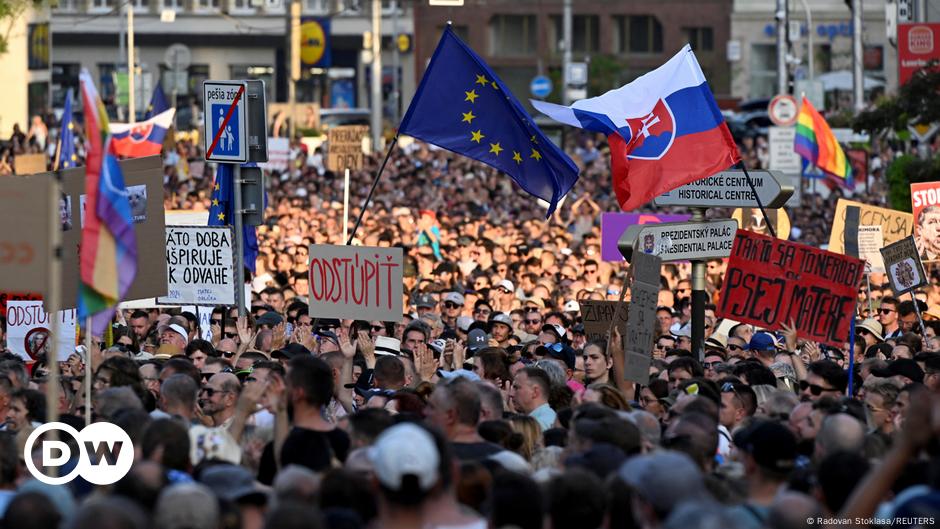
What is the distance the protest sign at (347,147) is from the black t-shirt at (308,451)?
649 inches

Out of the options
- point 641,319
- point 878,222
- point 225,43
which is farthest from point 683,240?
point 225,43

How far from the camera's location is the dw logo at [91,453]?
23.6ft

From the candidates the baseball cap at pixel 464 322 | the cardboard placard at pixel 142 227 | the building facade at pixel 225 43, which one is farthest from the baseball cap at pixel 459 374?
the building facade at pixel 225 43

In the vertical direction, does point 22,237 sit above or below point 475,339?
above

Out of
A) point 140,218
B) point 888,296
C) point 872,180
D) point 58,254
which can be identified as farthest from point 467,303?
point 872,180

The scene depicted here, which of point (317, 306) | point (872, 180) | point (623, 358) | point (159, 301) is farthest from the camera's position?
point (872, 180)

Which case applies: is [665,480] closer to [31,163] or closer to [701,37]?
[31,163]

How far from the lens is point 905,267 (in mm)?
14516

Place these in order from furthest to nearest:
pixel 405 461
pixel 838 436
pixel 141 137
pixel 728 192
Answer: pixel 141 137, pixel 728 192, pixel 838 436, pixel 405 461

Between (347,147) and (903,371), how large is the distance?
15.0m

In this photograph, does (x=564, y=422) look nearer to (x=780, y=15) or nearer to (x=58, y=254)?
(x=58, y=254)

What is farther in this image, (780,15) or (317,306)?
(780,15)

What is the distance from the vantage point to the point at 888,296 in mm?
16375

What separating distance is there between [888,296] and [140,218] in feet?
22.4
